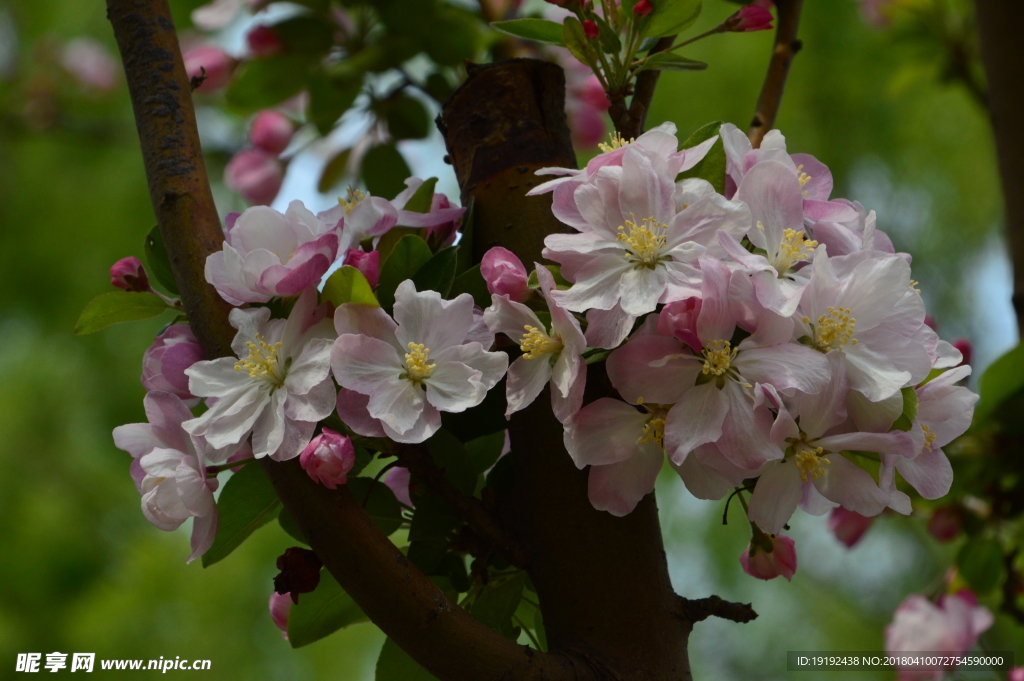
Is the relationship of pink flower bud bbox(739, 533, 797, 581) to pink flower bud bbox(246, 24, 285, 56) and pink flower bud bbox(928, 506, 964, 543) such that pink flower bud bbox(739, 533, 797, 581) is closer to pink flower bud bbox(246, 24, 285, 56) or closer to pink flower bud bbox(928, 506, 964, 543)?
pink flower bud bbox(928, 506, 964, 543)

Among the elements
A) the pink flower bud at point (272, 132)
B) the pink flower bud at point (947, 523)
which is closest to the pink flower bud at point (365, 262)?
the pink flower bud at point (272, 132)

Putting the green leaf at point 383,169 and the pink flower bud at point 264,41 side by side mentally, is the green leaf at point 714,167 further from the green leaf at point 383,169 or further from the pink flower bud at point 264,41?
the pink flower bud at point 264,41

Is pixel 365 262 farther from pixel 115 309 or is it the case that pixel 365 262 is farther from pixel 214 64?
pixel 214 64

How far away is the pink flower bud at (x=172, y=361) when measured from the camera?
0.56 metres

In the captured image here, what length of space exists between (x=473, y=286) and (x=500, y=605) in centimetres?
23

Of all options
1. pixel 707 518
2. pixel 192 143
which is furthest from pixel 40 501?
pixel 192 143

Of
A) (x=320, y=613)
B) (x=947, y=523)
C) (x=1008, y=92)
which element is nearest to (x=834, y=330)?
(x=320, y=613)

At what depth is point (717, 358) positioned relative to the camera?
0.47m

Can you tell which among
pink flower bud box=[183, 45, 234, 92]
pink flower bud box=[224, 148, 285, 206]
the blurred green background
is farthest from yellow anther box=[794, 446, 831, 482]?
the blurred green background

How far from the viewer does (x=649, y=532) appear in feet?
1.98

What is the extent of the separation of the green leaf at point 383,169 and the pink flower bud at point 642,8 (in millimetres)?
582

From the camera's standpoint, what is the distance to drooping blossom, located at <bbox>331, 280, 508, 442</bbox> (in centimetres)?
50

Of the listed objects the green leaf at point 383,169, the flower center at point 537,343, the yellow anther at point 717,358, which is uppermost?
the yellow anther at point 717,358

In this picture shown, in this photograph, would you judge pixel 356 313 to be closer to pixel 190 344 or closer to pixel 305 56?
pixel 190 344
